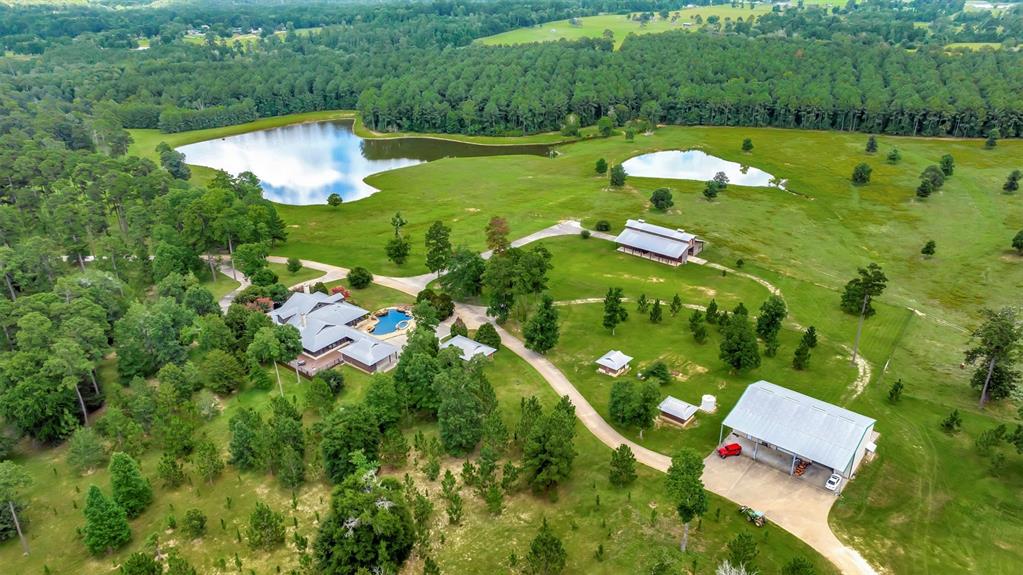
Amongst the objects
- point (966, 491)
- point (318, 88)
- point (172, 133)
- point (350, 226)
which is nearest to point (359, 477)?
point (966, 491)

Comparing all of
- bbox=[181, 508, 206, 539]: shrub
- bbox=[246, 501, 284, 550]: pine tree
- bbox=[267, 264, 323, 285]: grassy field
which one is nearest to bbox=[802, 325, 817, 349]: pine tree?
bbox=[246, 501, 284, 550]: pine tree

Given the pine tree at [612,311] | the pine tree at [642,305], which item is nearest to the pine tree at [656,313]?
the pine tree at [642,305]

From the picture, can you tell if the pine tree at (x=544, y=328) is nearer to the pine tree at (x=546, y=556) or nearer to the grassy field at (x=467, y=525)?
the grassy field at (x=467, y=525)

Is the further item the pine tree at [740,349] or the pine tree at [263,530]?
the pine tree at [740,349]

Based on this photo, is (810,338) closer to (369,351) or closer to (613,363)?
(613,363)

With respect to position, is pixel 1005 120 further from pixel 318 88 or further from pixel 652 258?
pixel 318 88

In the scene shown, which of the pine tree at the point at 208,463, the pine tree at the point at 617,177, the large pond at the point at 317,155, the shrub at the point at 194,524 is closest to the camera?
the shrub at the point at 194,524

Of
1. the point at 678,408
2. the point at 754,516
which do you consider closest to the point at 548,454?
the point at 678,408
